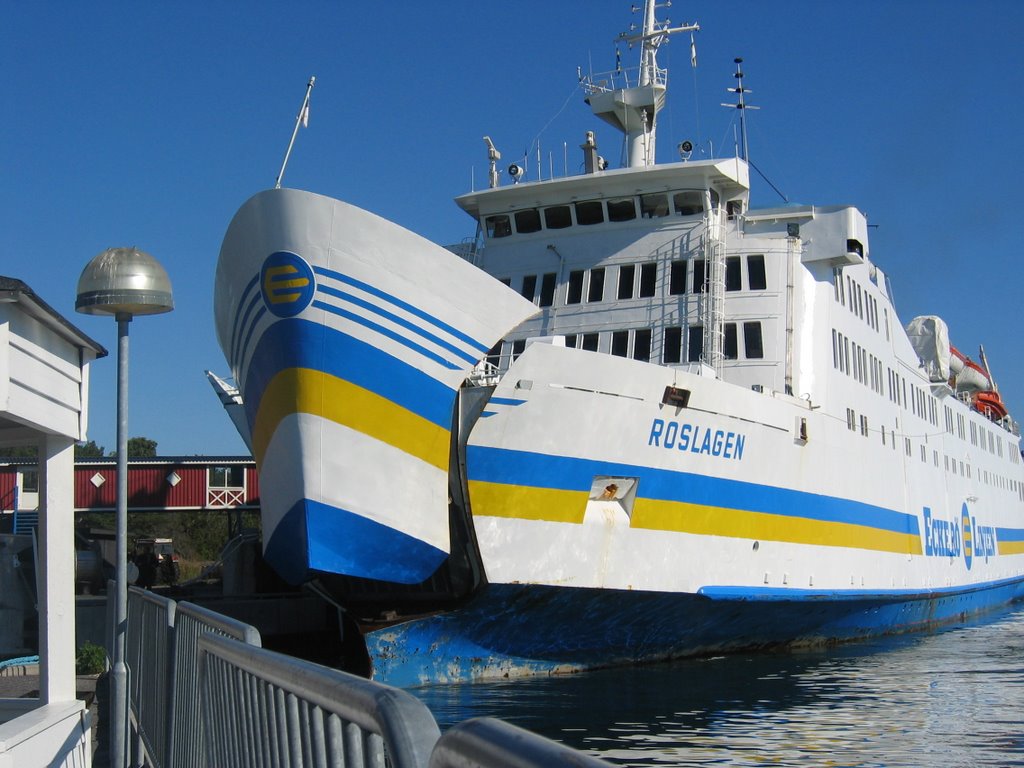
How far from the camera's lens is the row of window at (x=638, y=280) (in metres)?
16.3

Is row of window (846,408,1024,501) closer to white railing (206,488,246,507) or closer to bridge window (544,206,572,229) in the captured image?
bridge window (544,206,572,229)

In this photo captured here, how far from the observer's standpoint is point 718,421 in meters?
13.8

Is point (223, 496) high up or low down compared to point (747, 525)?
up

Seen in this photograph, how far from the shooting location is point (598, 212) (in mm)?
17422

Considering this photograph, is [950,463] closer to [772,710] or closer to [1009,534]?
[1009,534]

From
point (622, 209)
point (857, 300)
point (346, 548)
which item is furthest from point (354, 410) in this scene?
point (857, 300)

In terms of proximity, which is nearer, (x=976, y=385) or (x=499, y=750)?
(x=499, y=750)

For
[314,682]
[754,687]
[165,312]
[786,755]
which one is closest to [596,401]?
[754,687]

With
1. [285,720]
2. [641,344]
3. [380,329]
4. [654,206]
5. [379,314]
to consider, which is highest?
[654,206]

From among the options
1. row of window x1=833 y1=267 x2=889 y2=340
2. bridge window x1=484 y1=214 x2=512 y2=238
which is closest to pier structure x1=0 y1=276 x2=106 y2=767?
bridge window x1=484 y1=214 x2=512 y2=238

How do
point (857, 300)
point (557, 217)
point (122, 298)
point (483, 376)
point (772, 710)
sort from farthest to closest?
1. point (857, 300)
2. point (557, 217)
3. point (483, 376)
4. point (772, 710)
5. point (122, 298)

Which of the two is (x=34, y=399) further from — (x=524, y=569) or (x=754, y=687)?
(x=754, y=687)

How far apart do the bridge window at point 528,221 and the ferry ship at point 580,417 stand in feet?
0.09

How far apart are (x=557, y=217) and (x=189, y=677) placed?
13.6 m
